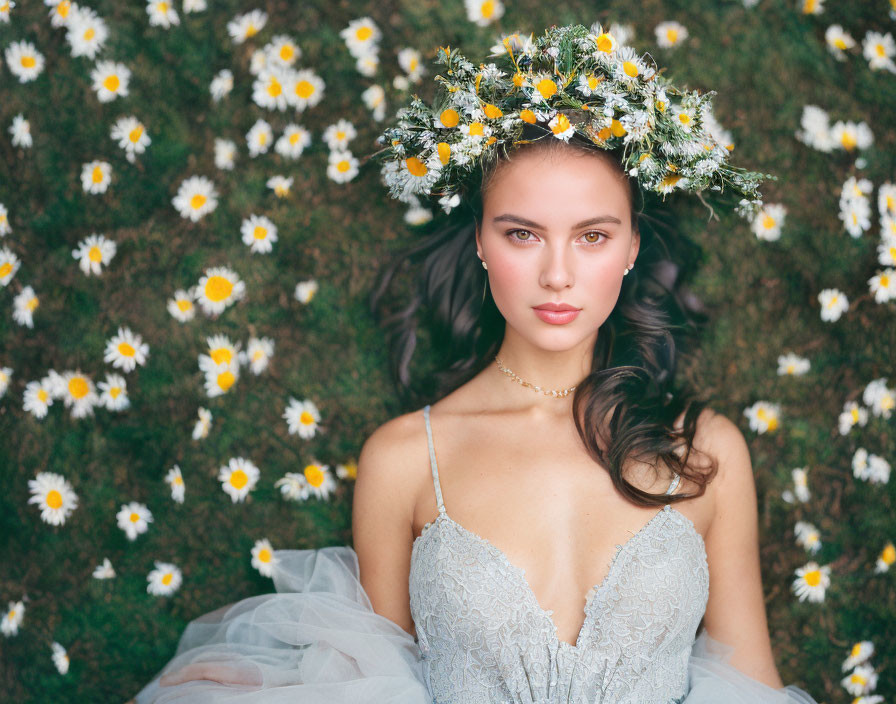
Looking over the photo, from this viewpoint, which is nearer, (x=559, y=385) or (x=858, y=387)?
(x=559, y=385)

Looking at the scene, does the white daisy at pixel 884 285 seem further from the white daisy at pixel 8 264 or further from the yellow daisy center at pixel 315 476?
the white daisy at pixel 8 264

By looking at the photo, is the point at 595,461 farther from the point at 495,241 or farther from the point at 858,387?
the point at 858,387

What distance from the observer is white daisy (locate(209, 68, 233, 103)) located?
3373 millimetres

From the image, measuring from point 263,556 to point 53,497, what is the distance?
99 cm

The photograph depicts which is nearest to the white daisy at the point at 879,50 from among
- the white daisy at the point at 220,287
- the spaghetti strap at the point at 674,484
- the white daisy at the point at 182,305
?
the spaghetti strap at the point at 674,484

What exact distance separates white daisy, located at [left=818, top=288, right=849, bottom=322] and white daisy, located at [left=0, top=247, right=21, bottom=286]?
3.55 meters

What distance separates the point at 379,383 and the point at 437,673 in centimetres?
127

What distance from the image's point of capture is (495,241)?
8.11 feet

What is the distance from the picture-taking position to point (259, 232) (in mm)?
3373

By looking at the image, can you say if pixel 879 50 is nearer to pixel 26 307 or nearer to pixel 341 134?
pixel 341 134

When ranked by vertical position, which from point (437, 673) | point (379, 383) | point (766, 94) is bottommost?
point (437, 673)

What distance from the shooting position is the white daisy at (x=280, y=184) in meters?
3.36

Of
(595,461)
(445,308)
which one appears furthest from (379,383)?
(595,461)

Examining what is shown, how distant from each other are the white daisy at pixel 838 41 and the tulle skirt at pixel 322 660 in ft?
7.99
